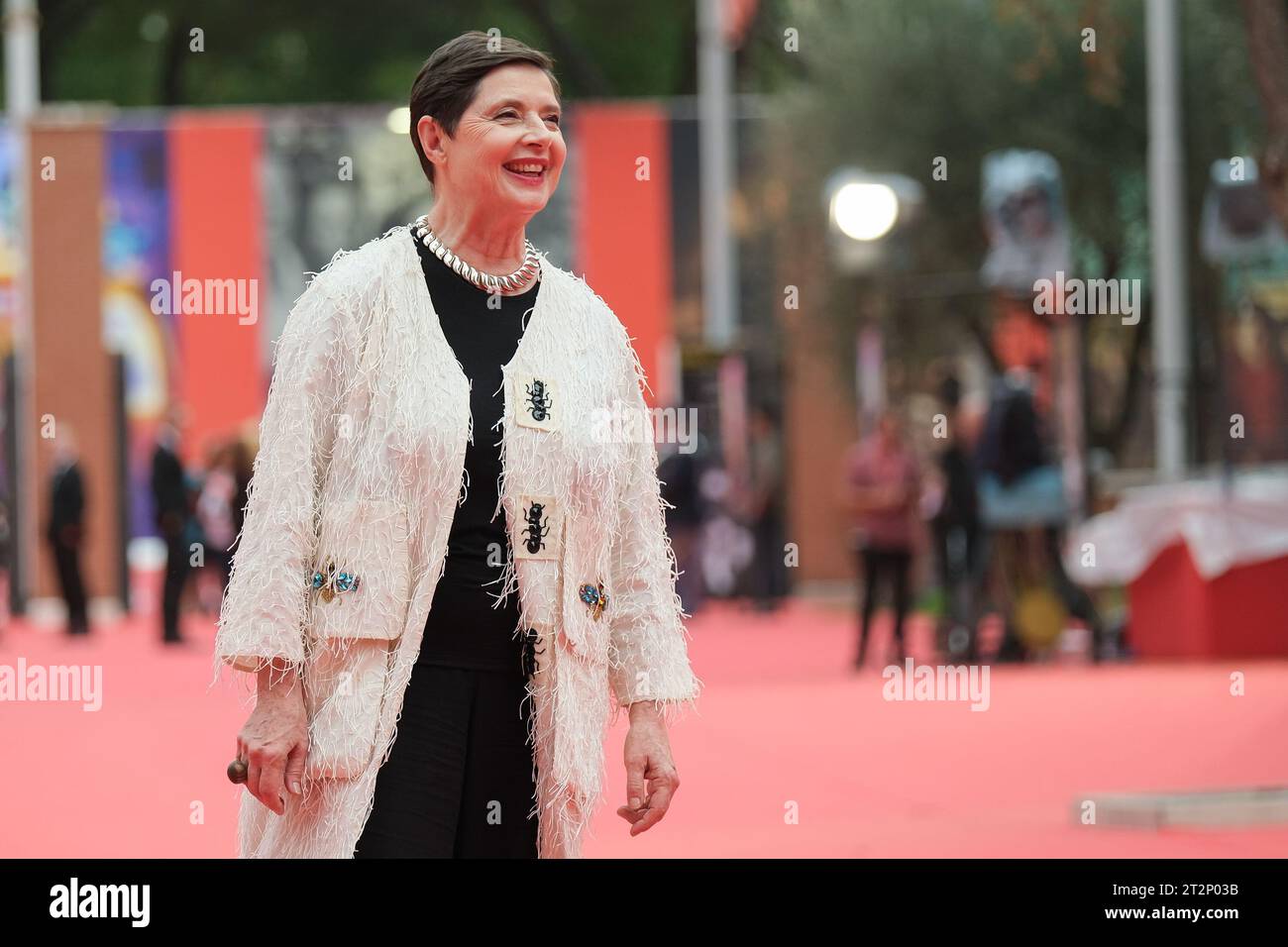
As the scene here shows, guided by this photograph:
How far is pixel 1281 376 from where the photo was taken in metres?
14.7

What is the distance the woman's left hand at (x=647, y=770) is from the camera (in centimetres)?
369

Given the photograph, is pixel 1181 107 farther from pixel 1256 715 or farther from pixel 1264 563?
pixel 1256 715

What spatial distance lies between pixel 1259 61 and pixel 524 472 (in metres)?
5.97

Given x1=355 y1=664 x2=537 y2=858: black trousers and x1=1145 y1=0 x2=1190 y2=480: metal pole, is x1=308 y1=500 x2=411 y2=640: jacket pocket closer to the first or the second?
x1=355 y1=664 x2=537 y2=858: black trousers

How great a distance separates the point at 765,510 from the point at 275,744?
2024 cm

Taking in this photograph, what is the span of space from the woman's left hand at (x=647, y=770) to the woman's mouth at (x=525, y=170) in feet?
3.02

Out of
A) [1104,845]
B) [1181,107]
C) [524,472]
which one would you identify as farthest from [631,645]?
[1181,107]

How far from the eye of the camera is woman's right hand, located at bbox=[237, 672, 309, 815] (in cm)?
343

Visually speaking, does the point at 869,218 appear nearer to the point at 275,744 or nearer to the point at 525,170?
the point at 525,170

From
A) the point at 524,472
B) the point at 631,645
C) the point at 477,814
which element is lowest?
the point at 477,814

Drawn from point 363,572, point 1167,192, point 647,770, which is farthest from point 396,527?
point 1167,192

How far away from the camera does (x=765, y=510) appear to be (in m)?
23.6

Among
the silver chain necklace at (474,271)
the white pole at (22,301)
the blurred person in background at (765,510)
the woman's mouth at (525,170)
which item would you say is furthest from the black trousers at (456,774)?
the white pole at (22,301)

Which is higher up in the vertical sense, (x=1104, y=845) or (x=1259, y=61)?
(x=1259, y=61)
